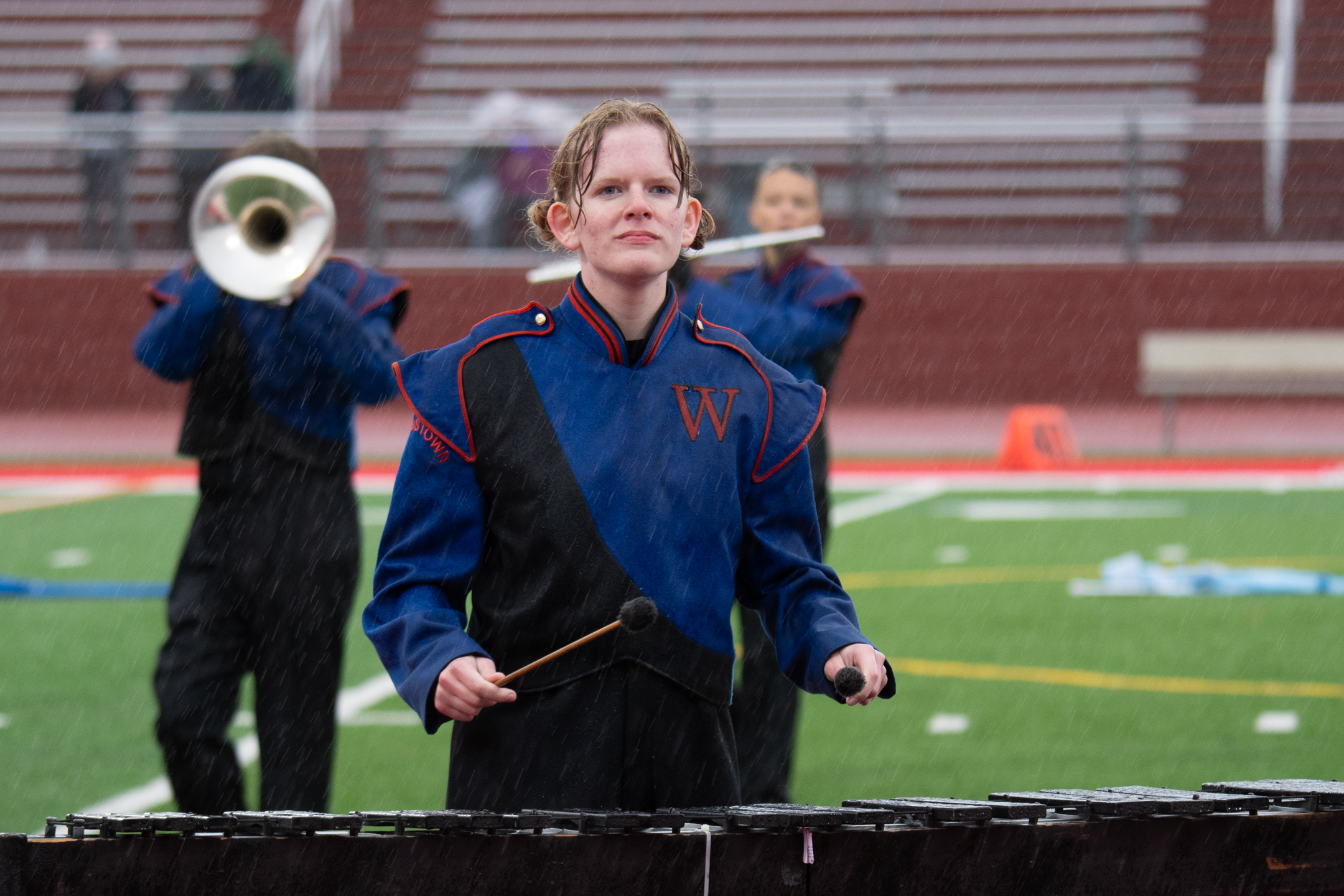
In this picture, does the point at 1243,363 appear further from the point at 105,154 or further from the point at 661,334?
the point at 661,334

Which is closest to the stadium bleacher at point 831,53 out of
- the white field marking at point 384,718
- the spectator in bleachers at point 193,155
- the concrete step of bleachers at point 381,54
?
the concrete step of bleachers at point 381,54

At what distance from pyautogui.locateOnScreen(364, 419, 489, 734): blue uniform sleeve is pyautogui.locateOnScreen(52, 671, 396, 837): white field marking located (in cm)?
158

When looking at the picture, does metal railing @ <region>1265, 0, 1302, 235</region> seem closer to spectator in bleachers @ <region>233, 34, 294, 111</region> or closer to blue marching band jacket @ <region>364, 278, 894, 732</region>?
spectator in bleachers @ <region>233, 34, 294, 111</region>

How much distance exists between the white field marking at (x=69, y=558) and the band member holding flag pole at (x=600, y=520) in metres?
8.34

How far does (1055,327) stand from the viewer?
60.7 ft

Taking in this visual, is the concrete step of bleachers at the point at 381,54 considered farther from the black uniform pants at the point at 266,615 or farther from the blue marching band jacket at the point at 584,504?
the blue marching band jacket at the point at 584,504

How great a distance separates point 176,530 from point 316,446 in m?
7.95

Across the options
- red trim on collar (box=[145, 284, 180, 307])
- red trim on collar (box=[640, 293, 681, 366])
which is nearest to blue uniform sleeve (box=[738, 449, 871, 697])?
red trim on collar (box=[640, 293, 681, 366])

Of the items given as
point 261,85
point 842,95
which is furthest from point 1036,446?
point 261,85

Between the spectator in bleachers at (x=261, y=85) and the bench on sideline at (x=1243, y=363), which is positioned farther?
the spectator in bleachers at (x=261, y=85)

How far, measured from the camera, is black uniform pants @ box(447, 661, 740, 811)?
286 cm

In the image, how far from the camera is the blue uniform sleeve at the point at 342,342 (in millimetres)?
4367

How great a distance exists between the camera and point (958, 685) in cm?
737

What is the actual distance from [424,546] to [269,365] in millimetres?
1744
